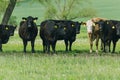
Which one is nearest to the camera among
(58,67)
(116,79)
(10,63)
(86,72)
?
(116,79)

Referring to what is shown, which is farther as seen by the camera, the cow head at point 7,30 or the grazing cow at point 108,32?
the cow head at point 7,30

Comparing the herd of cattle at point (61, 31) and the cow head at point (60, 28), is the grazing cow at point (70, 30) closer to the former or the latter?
the herd of cattle at point (61, 31)

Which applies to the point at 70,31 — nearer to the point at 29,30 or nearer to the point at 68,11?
the point at 29,30

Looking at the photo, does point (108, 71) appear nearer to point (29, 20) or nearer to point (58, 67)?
point (58, 67)

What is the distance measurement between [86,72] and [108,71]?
0.77m

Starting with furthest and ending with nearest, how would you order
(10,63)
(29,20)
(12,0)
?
(12,0) < (29,20) < (10,63)

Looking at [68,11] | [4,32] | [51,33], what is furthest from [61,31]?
[68,11]

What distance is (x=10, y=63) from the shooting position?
1738 centimetres

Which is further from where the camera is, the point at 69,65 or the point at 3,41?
the point at 3,41

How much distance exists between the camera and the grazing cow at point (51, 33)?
83.0 ft

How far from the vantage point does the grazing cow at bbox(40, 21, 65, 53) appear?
2531 cm

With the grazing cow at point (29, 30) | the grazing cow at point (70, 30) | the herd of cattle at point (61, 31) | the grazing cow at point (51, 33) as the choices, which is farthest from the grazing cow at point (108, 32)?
the grazing cow at point (29, 30)

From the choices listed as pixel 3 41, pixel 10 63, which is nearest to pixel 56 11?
pixel 3 41

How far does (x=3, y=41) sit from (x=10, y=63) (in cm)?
1044
